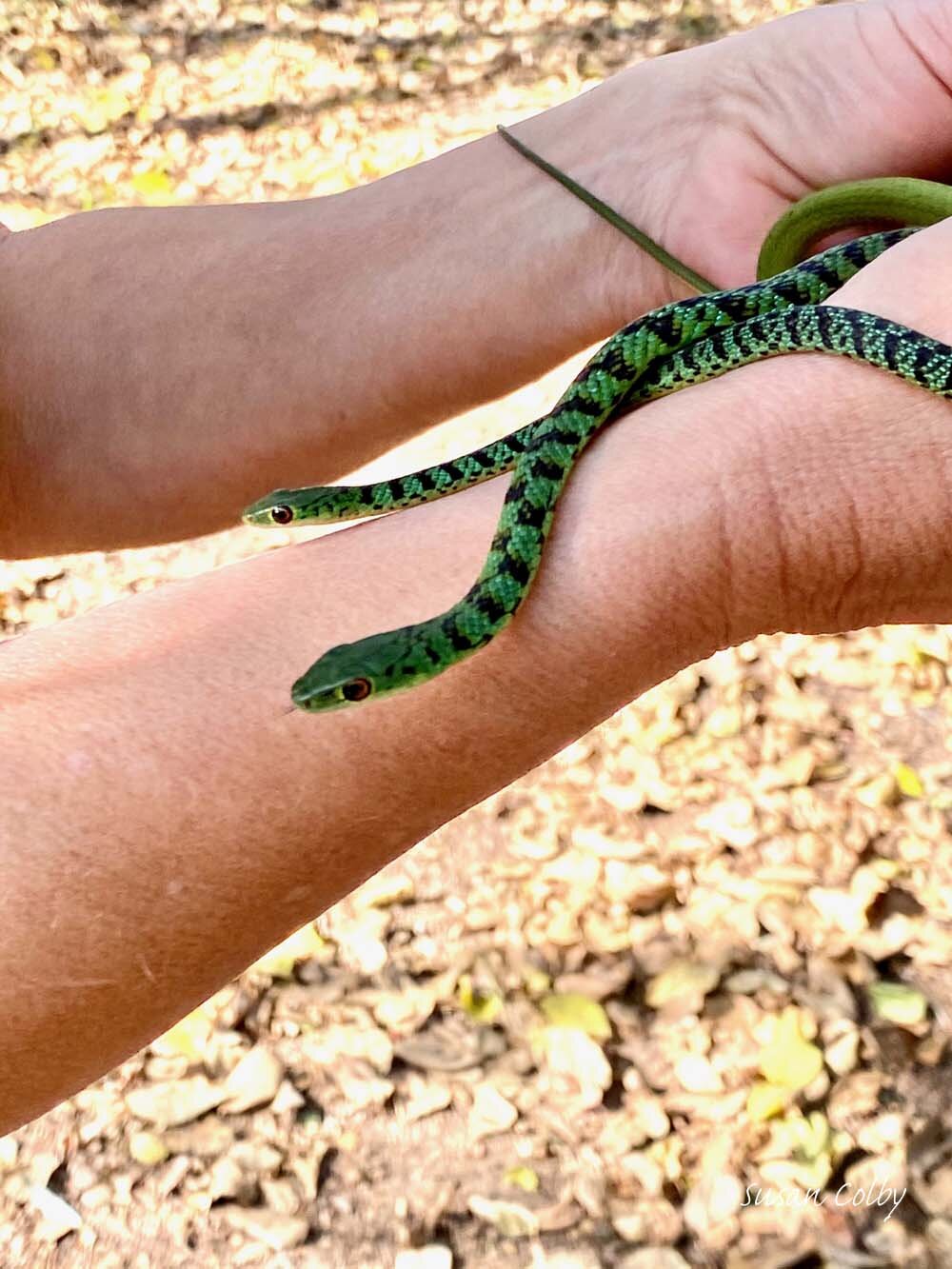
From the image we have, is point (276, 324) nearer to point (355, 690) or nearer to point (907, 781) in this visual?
point (355, 690)

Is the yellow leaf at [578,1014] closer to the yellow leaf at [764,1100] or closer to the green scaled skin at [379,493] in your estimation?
the yellow leaf at [764,1100]

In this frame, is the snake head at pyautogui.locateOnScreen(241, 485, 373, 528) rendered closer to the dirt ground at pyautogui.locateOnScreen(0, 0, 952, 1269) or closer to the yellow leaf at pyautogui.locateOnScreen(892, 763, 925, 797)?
the dirt ground at pyautogui.locateOnScreen(0, 0, 952, 1269)

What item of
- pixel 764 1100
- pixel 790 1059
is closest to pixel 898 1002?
pixel 790 1059

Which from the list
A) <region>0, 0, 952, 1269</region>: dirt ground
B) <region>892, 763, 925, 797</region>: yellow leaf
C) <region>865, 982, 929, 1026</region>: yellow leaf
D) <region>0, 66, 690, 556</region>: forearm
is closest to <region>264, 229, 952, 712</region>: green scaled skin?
<region>0, 66, 690, 556</region>: forearm

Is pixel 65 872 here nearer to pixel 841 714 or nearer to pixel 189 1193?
pixel 189 1193
